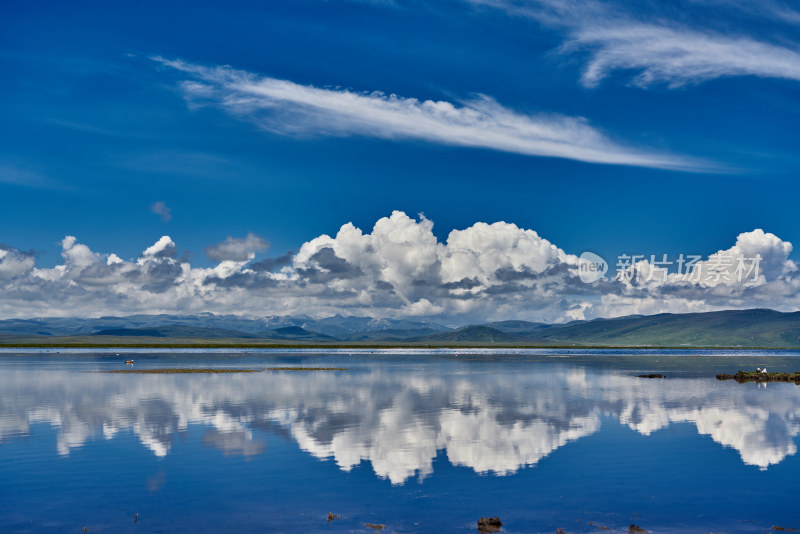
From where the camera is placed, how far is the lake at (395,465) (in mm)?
26812

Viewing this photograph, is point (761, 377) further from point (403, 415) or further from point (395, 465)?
point (395, 465)

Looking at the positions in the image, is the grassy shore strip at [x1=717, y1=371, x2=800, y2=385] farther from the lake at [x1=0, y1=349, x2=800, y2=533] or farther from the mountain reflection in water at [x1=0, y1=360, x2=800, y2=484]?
the lake at [x1=0, y1=349, x2=800, y2=533]

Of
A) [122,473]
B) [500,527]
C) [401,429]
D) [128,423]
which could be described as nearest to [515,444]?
[401,429]

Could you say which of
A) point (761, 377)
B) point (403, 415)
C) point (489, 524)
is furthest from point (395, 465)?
point (761, 377)

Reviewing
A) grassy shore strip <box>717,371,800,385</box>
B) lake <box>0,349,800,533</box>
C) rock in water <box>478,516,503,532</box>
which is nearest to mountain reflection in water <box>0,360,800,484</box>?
lake <box>0,349,800,533</box>

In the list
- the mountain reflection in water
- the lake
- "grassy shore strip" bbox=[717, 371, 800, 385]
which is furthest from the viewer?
"grassy shore strip" bbox=[717, 371, 800, 385]

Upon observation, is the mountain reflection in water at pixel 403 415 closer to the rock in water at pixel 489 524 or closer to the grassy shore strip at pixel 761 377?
the rock in water at pixel 489 524

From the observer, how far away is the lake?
26.8m

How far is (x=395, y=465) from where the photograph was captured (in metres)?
36.7

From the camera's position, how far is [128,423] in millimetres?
54062

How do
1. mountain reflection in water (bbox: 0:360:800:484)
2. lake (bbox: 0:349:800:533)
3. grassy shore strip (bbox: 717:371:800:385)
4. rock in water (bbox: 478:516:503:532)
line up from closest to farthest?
rock in water (bbox: 478:516:503:532), lake (bbox: 0:349:800:533), mountain reflection in water (bbox: 0:360:800:484), grassy shore strip (bbox: 717:371:800:385)

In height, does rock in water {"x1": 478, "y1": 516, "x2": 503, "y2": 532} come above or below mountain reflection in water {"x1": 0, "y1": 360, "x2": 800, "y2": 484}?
above

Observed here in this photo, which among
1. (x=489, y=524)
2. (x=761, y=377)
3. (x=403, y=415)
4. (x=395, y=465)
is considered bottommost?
(x=403, y=415)

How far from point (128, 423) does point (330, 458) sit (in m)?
23.3
